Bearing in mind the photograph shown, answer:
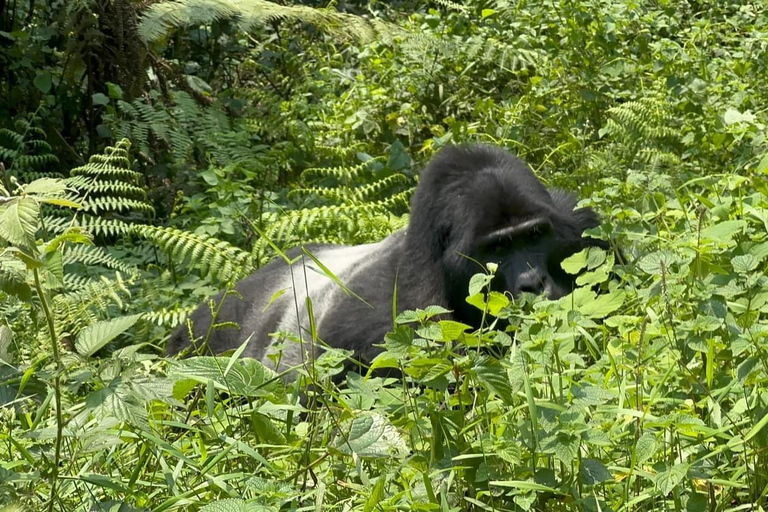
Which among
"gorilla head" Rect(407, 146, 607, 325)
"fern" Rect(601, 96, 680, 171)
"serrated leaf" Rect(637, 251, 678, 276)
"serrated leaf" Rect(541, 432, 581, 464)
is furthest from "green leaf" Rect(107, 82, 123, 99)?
"serrated leaf" Rect(541, 432, 581, 464)

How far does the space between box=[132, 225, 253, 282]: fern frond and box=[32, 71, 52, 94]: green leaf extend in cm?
168

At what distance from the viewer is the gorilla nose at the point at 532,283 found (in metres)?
3.40

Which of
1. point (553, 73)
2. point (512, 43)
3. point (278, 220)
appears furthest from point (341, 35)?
point (278, 220)

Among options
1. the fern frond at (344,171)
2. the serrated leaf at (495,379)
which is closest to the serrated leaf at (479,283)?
the serrated leaf at (495,379)

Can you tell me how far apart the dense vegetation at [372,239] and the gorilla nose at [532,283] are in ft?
0.90

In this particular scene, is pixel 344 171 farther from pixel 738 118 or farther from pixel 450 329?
pixel 450 329

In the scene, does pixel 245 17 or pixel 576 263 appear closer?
pixel 576 263

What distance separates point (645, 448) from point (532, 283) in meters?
1.77

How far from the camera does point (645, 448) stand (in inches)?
65.1

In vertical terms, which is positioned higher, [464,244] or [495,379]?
[495,379]

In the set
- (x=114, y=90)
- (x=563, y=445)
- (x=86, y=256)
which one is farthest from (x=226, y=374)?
(x=114, y=90)

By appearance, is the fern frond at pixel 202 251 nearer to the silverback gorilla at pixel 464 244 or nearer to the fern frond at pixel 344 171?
the silverback gorilla at pixel 464 244

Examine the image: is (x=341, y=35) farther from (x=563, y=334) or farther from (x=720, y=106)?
(x=563, y=334)

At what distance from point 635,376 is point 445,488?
0.45 meters
